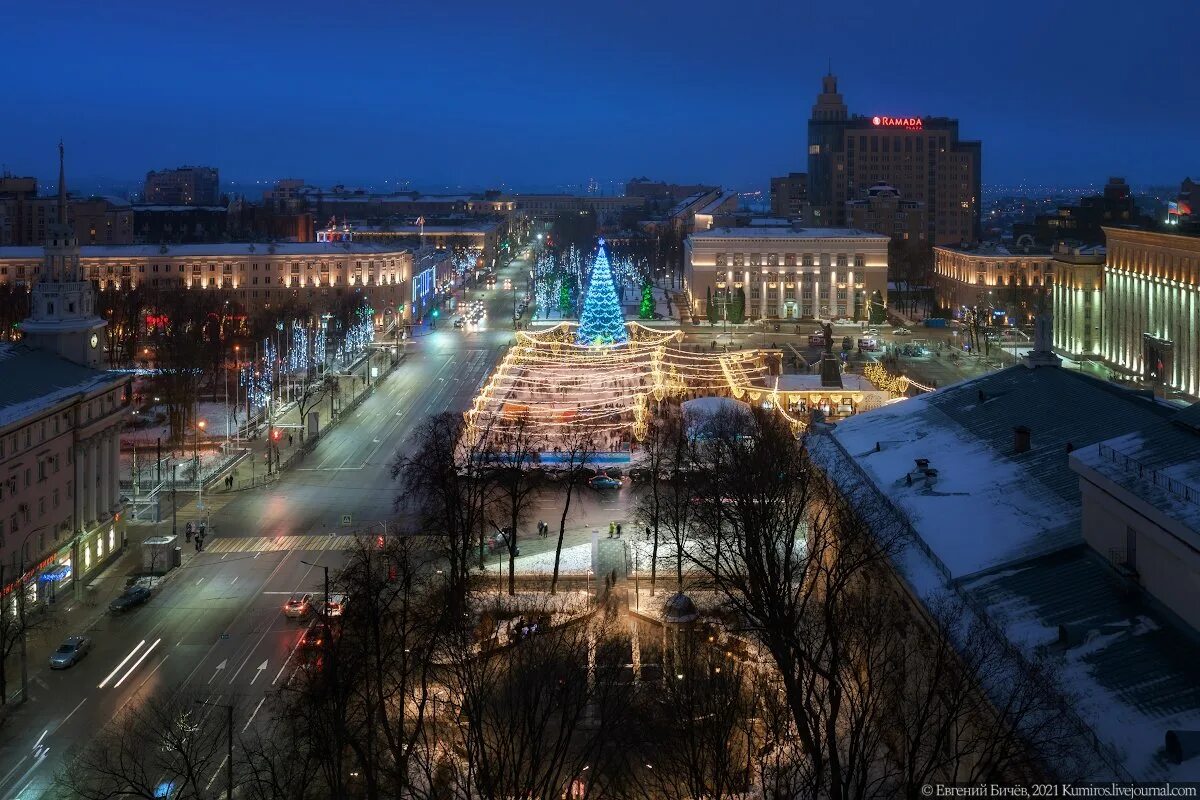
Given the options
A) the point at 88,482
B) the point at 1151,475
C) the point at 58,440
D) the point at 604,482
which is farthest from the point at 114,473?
the point at 1151,475

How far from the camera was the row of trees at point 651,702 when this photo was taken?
15.2m

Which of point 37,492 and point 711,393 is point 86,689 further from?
point 711,393

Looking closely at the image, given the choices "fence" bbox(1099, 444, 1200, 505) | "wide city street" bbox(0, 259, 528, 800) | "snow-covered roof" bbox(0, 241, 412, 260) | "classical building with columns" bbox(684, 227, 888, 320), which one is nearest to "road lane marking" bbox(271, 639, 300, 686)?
"wide city street" bbox(0, 259, 528, 800)

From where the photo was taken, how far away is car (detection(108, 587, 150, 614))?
1136 inches

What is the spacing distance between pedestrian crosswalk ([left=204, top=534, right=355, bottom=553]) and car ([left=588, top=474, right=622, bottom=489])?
9477mm

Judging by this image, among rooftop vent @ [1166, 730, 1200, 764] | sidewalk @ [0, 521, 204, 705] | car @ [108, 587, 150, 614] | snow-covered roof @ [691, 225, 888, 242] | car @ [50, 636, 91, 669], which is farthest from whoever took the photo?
snow-covered roof @ [691, 225, 888, 242]

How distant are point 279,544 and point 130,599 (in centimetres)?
572

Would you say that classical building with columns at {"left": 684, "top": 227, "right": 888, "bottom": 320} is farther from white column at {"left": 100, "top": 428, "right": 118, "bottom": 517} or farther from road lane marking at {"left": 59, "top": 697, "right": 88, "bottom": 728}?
road lane marking at {"left": 59, "top": 697, "right": 88, "bottom": 728}

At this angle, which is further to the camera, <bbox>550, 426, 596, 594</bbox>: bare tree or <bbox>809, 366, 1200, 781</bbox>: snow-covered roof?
<bbox>550, 426, 596, 594</bbox>: bare tree

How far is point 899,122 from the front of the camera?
5758 inches

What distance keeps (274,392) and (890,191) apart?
83.1m

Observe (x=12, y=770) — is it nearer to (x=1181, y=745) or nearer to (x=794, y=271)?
(x=1181, y=745)

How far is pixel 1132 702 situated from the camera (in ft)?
47.2

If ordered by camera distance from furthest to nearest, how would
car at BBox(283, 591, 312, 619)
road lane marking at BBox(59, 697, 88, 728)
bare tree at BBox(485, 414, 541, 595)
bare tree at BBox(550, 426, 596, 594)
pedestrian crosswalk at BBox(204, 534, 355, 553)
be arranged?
bare tree at BBox(550, 426, 596, 594) < pedestrian crosswalk at BBox(204, 534, 355, 553) < bare tree at BBox(485, 414, 541, 595) < car at BBox(283, 591, 312, 619) < road lane marking at BBox(59, 697, 88, 728)
